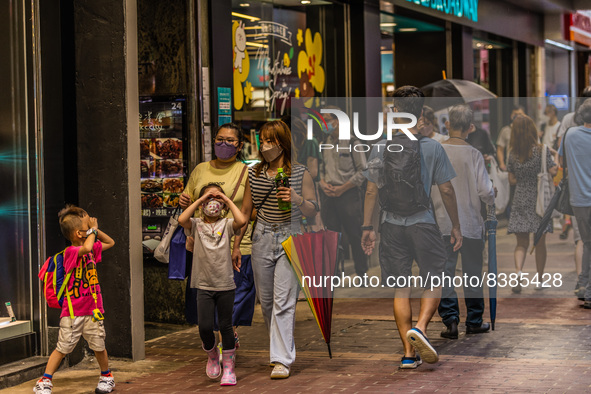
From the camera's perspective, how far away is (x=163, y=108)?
30.8ft

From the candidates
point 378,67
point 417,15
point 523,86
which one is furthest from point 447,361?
point 523,86

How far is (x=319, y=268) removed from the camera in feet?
23.9

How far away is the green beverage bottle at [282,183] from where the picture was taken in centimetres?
684

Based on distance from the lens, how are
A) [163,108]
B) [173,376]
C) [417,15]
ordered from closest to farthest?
[173,376]
[163,108]
[417,15]

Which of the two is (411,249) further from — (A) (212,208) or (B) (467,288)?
(A) (212,208)

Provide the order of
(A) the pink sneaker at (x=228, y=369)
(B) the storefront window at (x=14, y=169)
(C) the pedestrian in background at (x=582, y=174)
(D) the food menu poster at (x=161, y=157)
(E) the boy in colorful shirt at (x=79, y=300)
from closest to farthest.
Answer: (E) the boy in colorful shirt at (x=79, y=300) → (A) the pink sneaker at (x=228, y=369) → (B) the storefront window at (x=14, y=169) → (C) the pedestrian in background at (x=582, y=174) → (D) the food menu poster at (x=161, y=157)

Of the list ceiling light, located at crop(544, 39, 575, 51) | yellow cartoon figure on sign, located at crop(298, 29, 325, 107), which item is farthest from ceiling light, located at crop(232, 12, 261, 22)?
ceiling light, located at crop(544, 39, 575, 51)

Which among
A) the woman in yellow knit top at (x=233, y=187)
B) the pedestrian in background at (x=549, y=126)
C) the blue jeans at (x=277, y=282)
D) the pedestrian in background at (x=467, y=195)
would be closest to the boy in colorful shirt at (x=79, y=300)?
the woman in yellow knit top at (x=233, y=187)

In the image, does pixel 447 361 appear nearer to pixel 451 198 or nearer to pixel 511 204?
pixel 451 198

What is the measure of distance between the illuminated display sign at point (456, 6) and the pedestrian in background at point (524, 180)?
5934 mm

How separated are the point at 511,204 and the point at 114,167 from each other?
3.40 meters

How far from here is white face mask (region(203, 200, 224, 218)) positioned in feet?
22.0

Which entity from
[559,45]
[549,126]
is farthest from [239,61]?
[559,45]

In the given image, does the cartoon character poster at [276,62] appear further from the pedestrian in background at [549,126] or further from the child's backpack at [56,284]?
the child's backpack at [56,284]
